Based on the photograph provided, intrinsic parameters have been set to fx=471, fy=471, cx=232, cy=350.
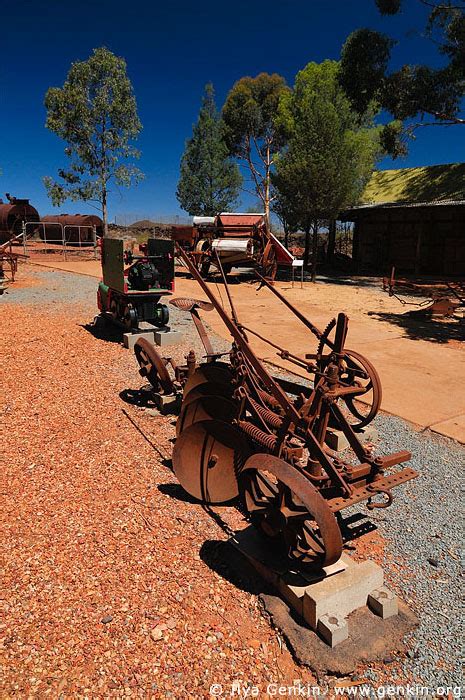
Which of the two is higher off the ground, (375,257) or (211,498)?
(375,257)

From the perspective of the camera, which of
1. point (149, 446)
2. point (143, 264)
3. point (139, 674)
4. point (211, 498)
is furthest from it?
point (143, 264)

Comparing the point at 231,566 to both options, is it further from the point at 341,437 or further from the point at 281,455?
the point at 341,437

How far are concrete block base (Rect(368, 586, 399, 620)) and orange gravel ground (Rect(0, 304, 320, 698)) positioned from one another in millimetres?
657

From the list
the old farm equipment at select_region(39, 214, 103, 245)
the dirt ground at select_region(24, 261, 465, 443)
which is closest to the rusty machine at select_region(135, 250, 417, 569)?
the dirt ground at select_region(24, 261, 465, 443)

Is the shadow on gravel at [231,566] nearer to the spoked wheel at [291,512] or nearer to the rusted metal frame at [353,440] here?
the spoked wheel at [291,512]

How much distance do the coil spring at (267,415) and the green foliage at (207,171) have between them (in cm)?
4851

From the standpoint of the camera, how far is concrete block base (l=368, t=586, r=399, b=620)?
2997 mm

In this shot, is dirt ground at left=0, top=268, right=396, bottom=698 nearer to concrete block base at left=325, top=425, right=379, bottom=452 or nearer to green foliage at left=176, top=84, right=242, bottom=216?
concrete block base at left=325, top=425, right=379, bottom=452

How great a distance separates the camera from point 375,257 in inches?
1183

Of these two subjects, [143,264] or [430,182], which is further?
[430,182]

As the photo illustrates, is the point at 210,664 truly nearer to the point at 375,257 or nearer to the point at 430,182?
the point at 375,257

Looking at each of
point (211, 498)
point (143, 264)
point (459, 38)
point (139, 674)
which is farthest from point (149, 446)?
point (459, 38)

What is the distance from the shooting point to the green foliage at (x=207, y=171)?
1970 inches

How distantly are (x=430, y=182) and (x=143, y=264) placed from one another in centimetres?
2651
